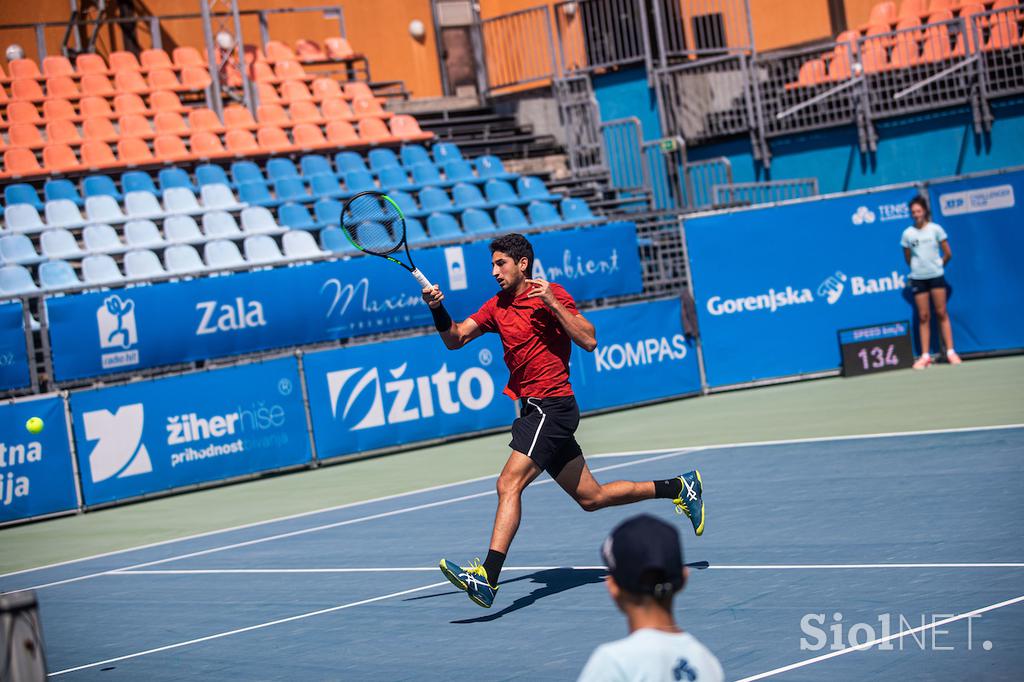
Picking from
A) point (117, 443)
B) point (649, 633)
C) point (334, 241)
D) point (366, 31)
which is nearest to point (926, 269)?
point (334, 241)

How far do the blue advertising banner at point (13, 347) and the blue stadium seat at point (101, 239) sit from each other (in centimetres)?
359

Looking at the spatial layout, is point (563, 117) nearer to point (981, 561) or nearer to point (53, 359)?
point (53, 359)

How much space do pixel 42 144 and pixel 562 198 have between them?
28.8 feet

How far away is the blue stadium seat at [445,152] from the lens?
80.7 ft

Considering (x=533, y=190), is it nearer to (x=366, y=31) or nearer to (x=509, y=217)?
(x=509, y=217)

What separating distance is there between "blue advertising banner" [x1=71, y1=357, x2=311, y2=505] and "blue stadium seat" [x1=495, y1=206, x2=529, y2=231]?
5897 millimetres

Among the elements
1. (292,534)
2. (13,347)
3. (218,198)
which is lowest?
(292,534)

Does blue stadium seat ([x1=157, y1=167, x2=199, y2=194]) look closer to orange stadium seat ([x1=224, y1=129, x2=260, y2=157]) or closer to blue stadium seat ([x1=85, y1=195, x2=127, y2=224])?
blue stadium seat ([x1=85, y1=195, x2=127, y2=224])

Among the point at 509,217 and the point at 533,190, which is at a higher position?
the point at 533,190

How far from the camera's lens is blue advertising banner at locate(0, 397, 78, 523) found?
1505 centimetres

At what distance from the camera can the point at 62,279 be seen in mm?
18047

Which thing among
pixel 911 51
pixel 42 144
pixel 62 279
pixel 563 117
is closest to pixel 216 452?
pixel 62 279

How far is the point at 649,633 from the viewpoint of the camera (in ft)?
10.5

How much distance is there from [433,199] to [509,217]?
1.36 m
